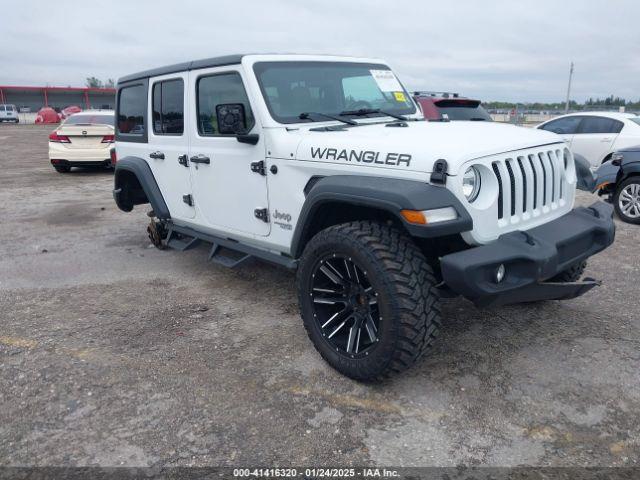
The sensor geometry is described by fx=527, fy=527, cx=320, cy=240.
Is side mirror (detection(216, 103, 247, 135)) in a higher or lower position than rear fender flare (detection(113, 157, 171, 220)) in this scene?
higher

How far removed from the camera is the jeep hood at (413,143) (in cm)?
287

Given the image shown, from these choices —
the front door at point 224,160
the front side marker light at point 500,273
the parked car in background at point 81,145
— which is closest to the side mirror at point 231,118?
the front door at point 224,160

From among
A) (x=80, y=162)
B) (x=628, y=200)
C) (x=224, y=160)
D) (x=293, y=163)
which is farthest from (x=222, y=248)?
(x=80, y=162)

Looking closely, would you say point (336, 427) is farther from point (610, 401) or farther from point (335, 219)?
point (610, 401)

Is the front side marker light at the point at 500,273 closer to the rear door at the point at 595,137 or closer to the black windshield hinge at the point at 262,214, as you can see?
the black windshield hinge at the point at 262,214

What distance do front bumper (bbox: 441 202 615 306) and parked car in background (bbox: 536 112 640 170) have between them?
23.2 feet

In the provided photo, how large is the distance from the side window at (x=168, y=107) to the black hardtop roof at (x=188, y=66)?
10cm

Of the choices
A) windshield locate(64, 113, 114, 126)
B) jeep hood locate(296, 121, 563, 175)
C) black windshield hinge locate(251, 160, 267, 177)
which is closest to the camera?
jeep hood locate(296, 121, 563, 175)

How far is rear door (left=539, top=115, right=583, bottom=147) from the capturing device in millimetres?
10094

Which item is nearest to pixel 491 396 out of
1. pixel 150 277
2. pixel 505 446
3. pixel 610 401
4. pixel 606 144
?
pixel 505 446

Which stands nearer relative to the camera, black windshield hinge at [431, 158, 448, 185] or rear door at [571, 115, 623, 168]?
black windshield hinge at [431, 158, 448, 185]

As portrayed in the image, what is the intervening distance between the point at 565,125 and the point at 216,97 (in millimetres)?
8400

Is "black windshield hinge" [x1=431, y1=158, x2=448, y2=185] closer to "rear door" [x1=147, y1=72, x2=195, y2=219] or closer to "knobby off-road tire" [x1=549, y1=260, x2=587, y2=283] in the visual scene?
"knobby off-road tire" [x1=549, y1=260, x2=587, y2=283]

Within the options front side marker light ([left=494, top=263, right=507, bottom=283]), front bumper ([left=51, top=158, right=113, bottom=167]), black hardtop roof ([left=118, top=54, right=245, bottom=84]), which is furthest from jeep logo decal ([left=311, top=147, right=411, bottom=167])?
front bumper ([left=51, top=158, right=113, bottom=167])
